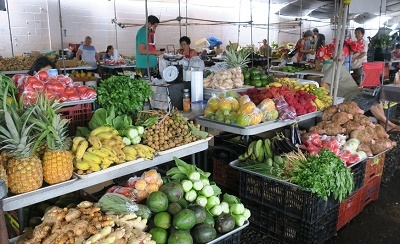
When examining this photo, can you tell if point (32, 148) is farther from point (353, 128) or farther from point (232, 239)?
point (353, 128)

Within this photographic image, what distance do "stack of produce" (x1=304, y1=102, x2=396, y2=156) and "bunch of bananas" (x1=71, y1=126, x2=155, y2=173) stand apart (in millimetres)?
1983

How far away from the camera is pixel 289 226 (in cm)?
315

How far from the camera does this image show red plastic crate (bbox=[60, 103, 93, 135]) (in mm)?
3025

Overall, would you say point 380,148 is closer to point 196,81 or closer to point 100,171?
point 196,81

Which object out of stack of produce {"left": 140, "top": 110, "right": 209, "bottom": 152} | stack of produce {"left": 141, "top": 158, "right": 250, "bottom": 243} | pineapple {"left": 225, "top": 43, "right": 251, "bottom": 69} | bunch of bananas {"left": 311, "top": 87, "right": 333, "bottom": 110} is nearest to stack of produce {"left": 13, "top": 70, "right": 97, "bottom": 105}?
stack of produce {"left": 140, "top": 110, "right": 209, "bottom": 152}

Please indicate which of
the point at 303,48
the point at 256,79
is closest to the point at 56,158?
the point at 256,79

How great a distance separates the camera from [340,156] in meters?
3.44

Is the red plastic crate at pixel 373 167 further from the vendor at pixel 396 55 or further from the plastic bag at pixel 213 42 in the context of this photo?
the plastic bag at pixel 213 42

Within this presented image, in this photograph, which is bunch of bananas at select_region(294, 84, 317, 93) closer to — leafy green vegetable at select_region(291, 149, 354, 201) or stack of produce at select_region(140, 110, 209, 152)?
leafy green vegetable at select_region(291, 149, 354, 201)

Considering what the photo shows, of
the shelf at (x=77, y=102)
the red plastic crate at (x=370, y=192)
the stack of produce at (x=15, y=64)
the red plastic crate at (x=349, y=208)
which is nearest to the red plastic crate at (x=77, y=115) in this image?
the shelf at (x=77, y=102)

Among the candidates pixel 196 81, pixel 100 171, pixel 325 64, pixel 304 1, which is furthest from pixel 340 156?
pixel 304 1

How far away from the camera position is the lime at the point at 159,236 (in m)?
2.15

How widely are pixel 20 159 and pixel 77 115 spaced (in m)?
0.95

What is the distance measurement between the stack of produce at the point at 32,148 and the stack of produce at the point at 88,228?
26cm
